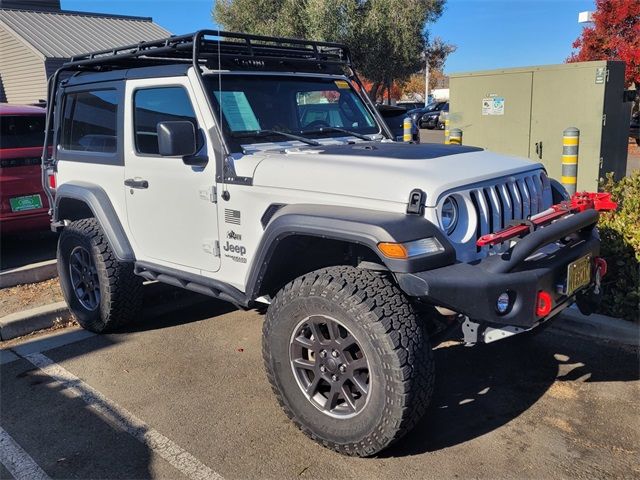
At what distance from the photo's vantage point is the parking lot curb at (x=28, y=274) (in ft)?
19.0

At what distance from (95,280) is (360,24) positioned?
20.1 m

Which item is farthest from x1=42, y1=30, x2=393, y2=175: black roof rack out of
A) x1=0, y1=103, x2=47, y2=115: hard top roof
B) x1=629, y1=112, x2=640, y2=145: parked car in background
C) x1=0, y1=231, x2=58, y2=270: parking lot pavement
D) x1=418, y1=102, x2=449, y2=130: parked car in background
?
x1=418, y1=102, x2=449, y2=130: parked car in background

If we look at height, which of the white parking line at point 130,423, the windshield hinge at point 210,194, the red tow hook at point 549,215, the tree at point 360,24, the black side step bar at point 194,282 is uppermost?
the tree at point 360,24

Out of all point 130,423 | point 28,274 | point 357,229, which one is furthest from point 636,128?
point 130,423

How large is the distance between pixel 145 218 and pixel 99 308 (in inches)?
41.4

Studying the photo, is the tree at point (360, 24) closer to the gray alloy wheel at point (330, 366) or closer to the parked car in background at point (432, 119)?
the parked car in background at point (432, 119)

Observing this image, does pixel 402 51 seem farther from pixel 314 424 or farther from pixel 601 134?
pixel 314 424

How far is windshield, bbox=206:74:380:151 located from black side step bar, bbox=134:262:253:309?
887 mm

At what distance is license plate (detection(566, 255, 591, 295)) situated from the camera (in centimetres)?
316

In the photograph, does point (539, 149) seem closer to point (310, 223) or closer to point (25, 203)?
point (310, 223)

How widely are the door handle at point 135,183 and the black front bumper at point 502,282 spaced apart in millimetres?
2169

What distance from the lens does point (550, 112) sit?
864 cm

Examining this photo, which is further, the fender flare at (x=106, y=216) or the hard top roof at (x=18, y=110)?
the hard top roof at (x=18, y=110)

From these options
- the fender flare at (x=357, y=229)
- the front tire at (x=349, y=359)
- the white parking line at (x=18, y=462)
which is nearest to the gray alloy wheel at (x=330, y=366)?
the front tire at (x=349, y=359)
